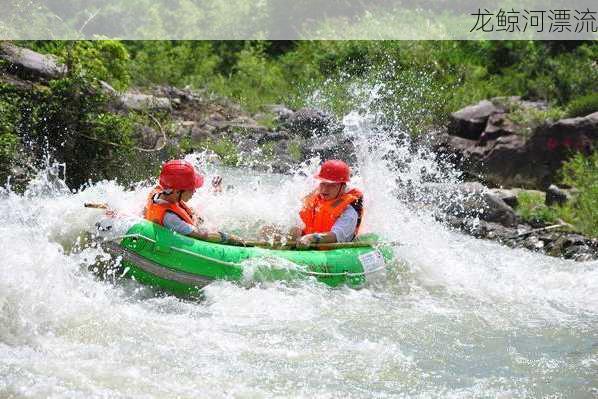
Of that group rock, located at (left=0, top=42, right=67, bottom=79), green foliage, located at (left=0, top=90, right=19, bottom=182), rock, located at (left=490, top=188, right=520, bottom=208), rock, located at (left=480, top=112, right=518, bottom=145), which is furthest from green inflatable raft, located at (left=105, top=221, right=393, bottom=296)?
rock, located at (left=480, top=112, right=518, bottom=145)

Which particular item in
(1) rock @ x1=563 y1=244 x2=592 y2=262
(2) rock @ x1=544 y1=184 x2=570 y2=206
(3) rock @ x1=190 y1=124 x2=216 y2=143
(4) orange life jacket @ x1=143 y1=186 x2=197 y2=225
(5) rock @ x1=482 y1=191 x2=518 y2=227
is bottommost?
(1) rock @ x1=563 y1=244 x2=592 y2=262

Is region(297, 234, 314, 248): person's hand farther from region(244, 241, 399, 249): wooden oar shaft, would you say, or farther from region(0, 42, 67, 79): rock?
region(0, 42, 67, 79): rock

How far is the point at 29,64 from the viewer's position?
10148 mm

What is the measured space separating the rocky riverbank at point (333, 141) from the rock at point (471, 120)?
2 cm

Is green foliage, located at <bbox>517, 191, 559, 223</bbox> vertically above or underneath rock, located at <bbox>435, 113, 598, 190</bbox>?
underneath

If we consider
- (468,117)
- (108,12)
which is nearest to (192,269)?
(468,117)

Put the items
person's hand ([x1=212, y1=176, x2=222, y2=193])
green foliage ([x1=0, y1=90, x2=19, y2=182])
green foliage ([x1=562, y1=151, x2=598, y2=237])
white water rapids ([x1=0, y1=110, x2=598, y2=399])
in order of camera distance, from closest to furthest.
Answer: white water rapids ([x1=0, y1=110, x2=598, y2=399]), person's hand ([x1=212, y1=176, x2=222, y2=193]), green foliage ([x1=0, y1=90, x2=19, y2=182]), green foliage ([x1=562, y1=151, x2=598, y2=237])

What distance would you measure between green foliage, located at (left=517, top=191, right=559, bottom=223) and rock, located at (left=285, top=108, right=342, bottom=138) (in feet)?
14.1

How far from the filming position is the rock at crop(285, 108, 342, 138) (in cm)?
1581

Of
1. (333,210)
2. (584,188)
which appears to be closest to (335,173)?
(333,210)

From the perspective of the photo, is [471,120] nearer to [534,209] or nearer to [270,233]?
[534,209]

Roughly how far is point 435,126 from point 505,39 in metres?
4.15

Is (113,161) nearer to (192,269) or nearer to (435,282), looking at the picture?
(192,269)

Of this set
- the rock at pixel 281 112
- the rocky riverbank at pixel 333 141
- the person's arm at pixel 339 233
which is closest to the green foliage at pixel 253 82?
the rock at pixel 281 112
